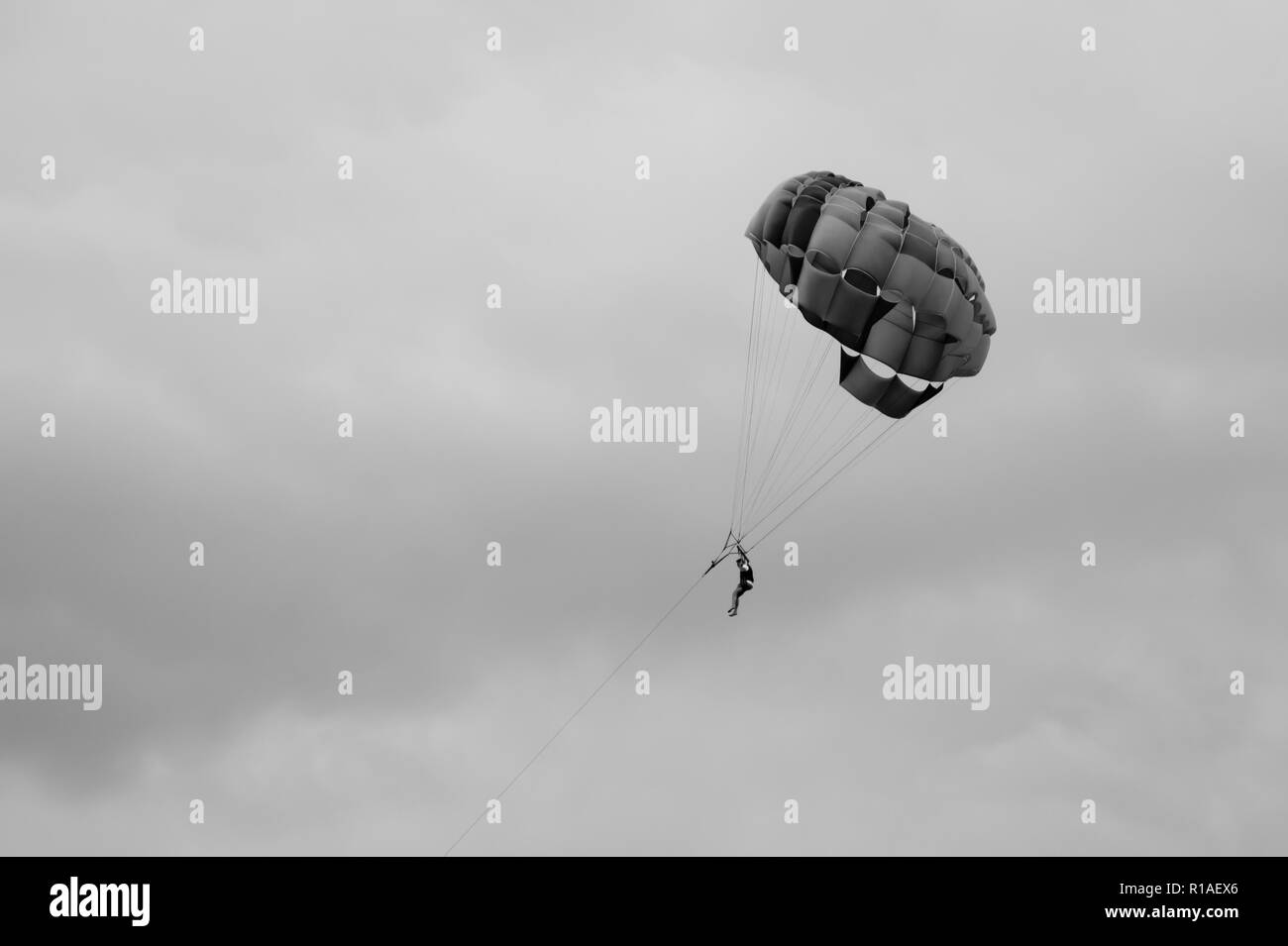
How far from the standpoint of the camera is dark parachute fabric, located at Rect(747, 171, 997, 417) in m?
51.5

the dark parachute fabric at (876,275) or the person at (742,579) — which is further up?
the dark parachute fabric at (876,275)

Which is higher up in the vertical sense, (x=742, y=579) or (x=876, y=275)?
(x=876, y=275)

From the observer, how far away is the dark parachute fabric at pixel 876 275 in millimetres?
51531

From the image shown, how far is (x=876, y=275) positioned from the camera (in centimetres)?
5141

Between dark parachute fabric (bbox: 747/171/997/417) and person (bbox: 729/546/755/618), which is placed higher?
dark parachute fabric (bbox: 747/171/997/417)
